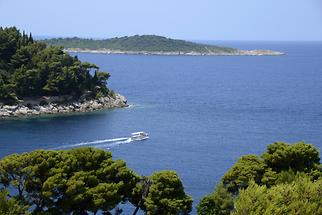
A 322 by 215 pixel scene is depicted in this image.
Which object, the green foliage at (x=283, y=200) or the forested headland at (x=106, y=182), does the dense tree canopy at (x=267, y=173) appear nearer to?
the forested headland at (x=106, y=182)

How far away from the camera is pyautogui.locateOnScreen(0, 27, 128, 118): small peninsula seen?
7069 centimetres

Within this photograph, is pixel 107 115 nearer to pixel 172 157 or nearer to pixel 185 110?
pixel 185 110

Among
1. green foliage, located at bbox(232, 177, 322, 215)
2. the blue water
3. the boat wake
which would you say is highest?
green foliage, located at bbox(232, 177, 322, 215)

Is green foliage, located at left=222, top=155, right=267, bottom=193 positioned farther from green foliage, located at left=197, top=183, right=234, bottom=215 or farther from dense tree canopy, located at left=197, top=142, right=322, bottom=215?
green foliage, located at left=197, top=183, right=234, bottom=215

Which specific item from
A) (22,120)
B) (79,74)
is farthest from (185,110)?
(22,120)

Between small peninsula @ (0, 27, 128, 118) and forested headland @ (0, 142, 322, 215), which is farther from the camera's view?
small peninsula @ (0, 27, 128, 118)

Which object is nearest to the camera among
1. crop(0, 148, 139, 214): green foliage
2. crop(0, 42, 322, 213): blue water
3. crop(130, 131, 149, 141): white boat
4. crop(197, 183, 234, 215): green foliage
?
crop(0, 148, 139, 214): green foliage

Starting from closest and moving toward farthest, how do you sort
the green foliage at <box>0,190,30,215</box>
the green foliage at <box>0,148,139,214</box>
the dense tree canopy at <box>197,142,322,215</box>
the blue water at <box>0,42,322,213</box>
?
the green foliage at <box>0,190,30,215</box>
the green foliage at <box>0,148,139,214</box>
the dense tree canopy at <box>197,142,322,215</box>
the blue water at <box>0,42,322,213</box>

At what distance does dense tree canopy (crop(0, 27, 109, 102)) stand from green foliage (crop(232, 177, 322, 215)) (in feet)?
171

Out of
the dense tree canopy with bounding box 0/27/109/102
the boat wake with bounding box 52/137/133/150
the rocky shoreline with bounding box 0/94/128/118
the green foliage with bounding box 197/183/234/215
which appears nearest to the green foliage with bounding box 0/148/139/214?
the green foliage with bounding box 197/183/234/215

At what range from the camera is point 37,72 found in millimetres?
73500

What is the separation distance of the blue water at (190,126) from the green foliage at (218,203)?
9090 millimetres

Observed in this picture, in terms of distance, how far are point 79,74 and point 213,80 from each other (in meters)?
52.2

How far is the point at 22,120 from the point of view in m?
66.2
